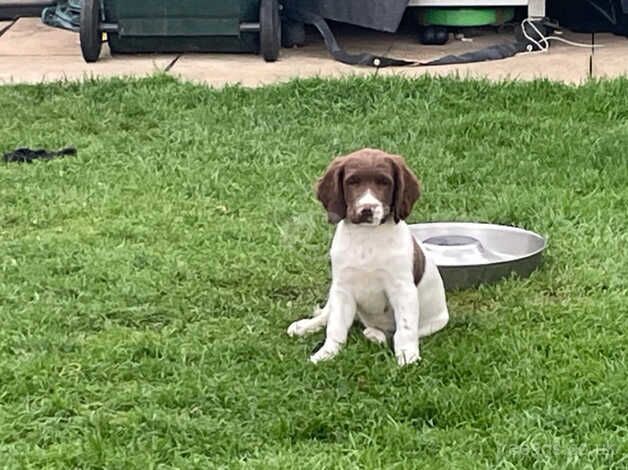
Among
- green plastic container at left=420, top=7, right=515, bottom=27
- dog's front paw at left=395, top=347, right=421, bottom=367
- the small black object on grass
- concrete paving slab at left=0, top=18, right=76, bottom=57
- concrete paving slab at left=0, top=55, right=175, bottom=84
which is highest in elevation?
green plastic container at left=420, top=7, right=515, bottom=27

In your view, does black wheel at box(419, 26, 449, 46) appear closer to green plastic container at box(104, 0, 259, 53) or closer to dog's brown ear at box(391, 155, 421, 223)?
green plastic container at box(104, 0, 259, 53)

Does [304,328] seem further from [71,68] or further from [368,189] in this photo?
[71,68]

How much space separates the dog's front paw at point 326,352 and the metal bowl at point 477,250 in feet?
2.63

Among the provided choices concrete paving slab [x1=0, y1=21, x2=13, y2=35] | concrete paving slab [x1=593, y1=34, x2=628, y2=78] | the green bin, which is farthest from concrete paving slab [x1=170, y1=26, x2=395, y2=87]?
concrete paving slab [x1=0, y1=21, x2=13, y2=35]

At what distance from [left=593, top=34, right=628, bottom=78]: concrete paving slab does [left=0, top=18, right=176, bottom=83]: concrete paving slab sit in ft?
9.56

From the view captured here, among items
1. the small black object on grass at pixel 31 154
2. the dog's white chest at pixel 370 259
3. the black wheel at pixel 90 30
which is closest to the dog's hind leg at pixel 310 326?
the dog's white chest at pixel 370 259

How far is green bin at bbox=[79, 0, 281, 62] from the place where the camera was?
30.1ft

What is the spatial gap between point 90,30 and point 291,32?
4.99 feet

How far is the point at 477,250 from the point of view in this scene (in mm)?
5805

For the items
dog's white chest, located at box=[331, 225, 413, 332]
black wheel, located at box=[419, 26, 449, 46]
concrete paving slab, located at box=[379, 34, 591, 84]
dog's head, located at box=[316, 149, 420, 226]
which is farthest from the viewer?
black wheel, located at box=[419, 26, 449, 46]

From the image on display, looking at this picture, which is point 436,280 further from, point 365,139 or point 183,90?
point 183,90

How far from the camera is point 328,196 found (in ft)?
15.2

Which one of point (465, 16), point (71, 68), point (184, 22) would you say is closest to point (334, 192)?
point (184, 22)

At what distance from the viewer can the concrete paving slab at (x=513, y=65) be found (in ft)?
28.8
